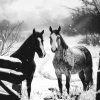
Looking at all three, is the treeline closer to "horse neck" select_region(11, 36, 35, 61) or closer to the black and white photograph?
the black and white photograph

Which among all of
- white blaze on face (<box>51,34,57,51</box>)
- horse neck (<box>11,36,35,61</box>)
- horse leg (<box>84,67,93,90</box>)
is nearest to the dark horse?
horse neck (<box>11,36,35,61</box>)

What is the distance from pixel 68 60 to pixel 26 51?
4.23ft

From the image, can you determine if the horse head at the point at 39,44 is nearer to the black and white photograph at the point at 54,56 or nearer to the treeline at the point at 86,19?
the black and white photograph at the point at 54,56

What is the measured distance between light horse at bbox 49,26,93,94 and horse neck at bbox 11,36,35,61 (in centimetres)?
53

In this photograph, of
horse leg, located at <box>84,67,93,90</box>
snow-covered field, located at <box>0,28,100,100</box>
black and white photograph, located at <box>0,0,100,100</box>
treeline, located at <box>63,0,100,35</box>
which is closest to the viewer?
black and white photograph, located at <box>0,0,100,100</box>

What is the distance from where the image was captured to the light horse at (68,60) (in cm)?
503

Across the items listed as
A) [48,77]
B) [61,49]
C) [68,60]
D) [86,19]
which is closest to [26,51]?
[61,49]

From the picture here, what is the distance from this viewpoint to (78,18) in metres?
10.1

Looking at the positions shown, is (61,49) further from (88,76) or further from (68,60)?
(88,76)

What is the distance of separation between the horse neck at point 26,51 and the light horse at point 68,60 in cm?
53

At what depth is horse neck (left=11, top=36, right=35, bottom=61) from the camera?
4746mm

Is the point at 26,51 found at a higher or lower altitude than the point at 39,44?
lower

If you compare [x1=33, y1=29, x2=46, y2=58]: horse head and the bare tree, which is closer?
[x1=33, y1=29, x2=46, y2=58]: horse head

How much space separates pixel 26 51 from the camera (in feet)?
15.8
